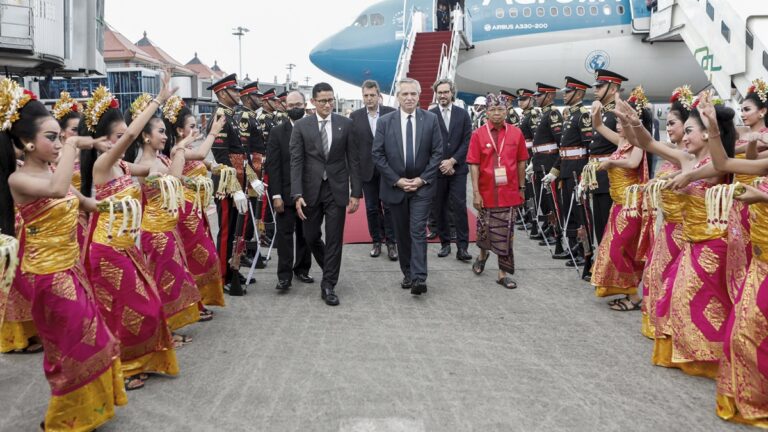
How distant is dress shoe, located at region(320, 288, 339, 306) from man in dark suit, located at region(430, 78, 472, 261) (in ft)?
7.60

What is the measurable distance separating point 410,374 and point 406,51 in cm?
1461

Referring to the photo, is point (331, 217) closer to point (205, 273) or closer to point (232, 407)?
point (205, 273)

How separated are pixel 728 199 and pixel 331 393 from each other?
2359mm

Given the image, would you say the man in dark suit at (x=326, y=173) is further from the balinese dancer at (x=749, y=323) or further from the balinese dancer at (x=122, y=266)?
the balinese dancer at (x=749, y=323)

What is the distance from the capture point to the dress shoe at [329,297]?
5.93 m

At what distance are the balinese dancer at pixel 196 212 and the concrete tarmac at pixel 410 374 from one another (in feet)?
0.94

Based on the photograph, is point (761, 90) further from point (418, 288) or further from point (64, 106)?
point (64, 106)

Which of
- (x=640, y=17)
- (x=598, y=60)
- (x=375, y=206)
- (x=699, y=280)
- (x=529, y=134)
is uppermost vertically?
(x=640, y=17)

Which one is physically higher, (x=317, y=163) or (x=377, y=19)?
(x=377, y=19)

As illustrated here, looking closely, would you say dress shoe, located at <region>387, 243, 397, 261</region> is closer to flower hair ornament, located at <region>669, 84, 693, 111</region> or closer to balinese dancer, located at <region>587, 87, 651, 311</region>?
balinese dancer, located at <region>587, 87, 651, 311</region>

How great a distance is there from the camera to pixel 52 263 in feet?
10.7

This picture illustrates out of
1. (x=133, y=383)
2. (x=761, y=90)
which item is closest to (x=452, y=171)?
(x=761, y=90)

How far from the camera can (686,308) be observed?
13.3ft

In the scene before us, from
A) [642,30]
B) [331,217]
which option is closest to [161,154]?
[331,217]
